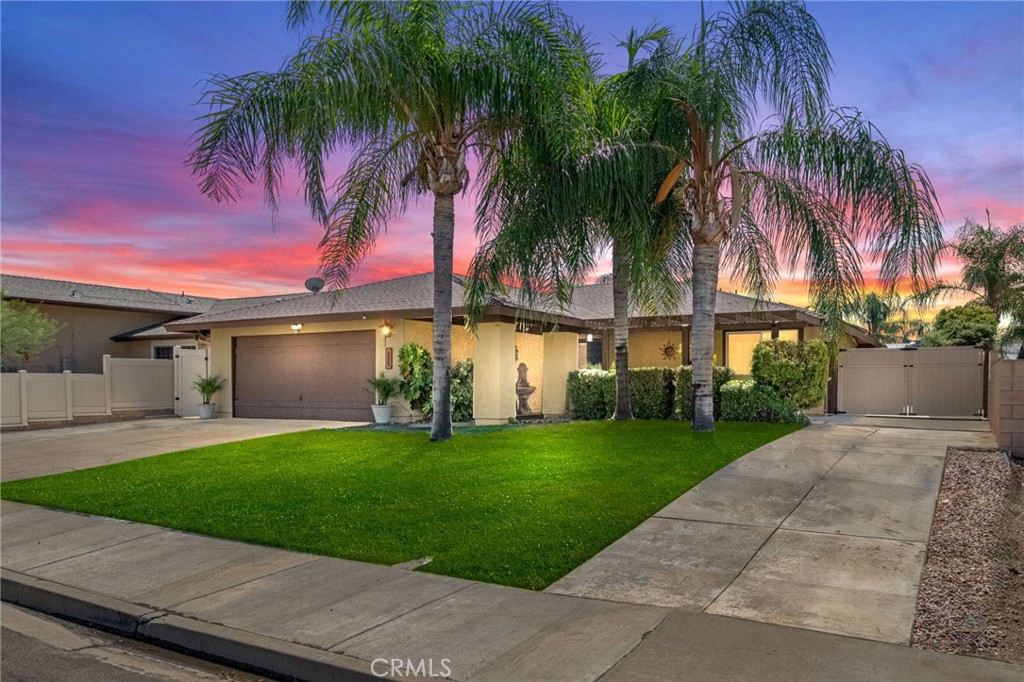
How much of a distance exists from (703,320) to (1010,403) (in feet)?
15.6

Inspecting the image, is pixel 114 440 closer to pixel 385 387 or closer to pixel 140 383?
pixel 385 387

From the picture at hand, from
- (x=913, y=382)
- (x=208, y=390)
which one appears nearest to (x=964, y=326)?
(x=913, y=382)

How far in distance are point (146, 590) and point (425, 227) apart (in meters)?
12.2

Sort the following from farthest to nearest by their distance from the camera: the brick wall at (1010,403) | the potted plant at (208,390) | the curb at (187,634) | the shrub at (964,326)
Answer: the shrub at (964,326) < the potted plant at (208,390) < the brick wall at (1010,403) < the curb at (187,634)

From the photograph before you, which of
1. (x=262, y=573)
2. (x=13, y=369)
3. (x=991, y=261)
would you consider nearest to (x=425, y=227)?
(x=262, y=573)

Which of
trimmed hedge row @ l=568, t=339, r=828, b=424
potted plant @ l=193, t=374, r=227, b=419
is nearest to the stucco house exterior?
potted plant @ l=193, t=374, r=227, b=419

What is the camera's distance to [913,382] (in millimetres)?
18578

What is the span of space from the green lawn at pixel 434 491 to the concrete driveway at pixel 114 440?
4.40ft

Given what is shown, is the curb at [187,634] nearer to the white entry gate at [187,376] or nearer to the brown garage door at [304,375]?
the brown garage door at [304,375]

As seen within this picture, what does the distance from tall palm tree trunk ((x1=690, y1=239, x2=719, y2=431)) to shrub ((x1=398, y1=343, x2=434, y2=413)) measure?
25.7 feet

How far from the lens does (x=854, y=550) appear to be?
20.0 feet

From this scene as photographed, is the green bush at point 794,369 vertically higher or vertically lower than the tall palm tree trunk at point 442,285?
lower

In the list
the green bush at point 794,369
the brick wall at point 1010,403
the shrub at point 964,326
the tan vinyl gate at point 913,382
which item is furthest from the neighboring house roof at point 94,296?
the shrub at point 964,326

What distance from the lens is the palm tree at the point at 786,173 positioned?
10.5 meters
